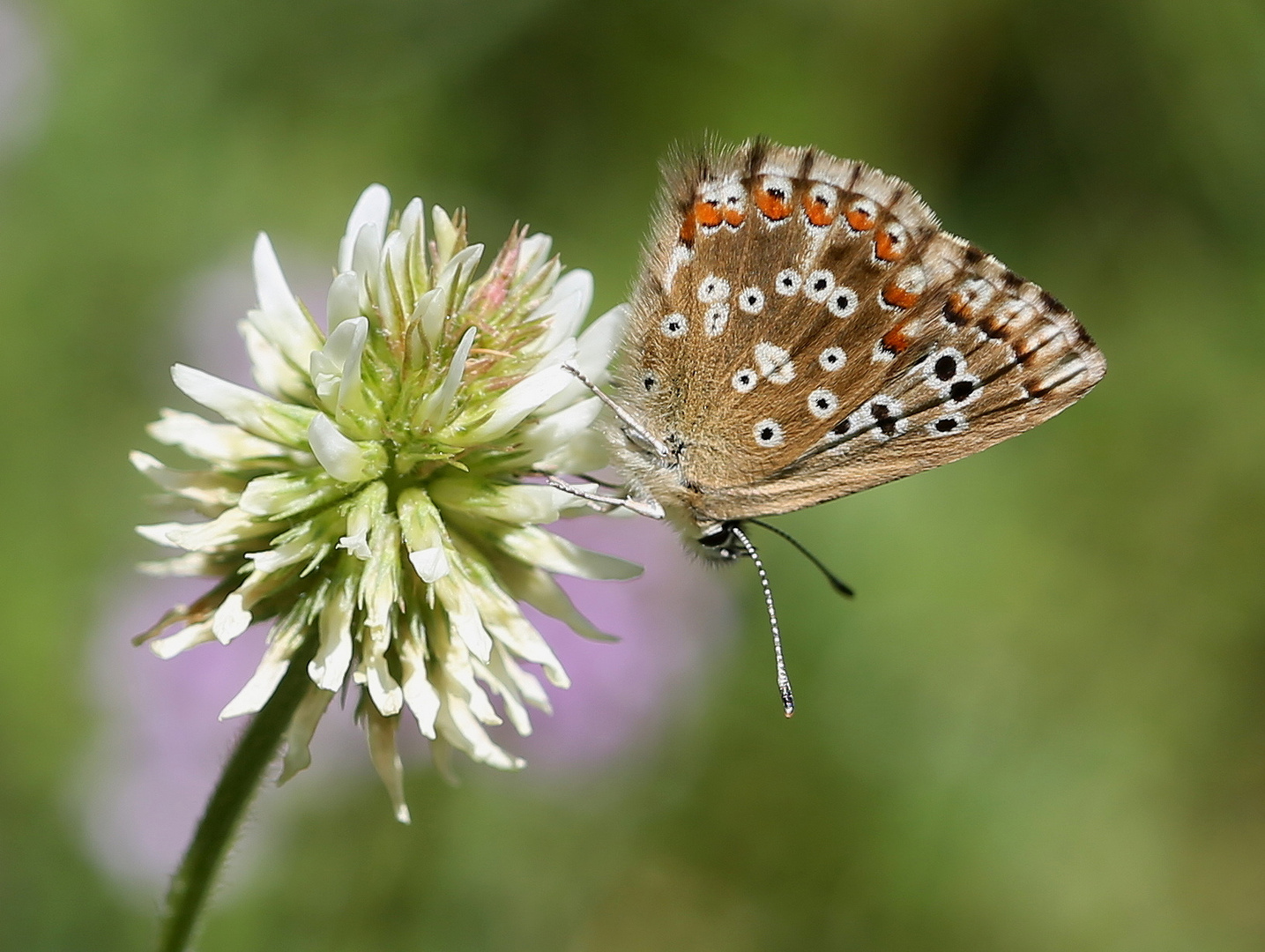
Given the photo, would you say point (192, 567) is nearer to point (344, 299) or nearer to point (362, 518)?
point (362, 518)

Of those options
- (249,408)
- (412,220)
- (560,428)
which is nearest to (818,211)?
(560,428)

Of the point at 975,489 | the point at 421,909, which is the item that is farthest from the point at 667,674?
the point at 975,489

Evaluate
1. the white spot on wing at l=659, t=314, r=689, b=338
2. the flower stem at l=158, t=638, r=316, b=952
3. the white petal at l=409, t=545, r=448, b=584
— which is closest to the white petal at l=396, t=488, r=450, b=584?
the white petal at l=409, t=545, r=448, b=584

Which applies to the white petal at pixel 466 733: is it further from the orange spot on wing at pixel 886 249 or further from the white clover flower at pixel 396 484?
the orange spot on wing at pixel 886 249

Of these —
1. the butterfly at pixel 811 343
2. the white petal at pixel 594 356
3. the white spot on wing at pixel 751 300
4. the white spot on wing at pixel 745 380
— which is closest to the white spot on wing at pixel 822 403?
the butterfly at pixel 811 343

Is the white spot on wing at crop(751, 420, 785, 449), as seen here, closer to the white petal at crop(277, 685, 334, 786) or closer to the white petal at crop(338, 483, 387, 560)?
the white petal at crop(338, 483, 387, 560)

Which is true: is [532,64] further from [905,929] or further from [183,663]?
[905,929]

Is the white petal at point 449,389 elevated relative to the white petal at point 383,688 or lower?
elevated
